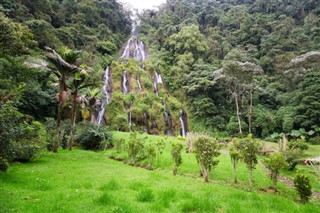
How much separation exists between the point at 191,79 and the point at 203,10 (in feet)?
108

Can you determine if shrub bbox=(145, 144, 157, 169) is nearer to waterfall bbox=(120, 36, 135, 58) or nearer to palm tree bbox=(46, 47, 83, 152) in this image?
palm tree bbox=(46, 47, 83, 152)

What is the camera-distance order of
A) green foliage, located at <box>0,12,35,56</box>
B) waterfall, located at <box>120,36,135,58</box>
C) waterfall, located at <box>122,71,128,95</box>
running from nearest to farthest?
green foliage, located at <box>0,12,35,56</box>
waterfall, located at <box>122,71,128,95</box>
waterfall, located at <box>120,36,135,58</box>

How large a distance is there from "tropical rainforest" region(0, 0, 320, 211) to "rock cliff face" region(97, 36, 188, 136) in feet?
0.49

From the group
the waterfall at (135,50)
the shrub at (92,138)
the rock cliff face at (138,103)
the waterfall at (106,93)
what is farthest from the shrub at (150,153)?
the waterfall at (135,50)

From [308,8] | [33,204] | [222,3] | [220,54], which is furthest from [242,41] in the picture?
[33,204]

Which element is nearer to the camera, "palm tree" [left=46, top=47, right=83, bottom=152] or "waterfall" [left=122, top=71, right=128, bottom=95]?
"palm tree" [left=46, top=47, right=83, bottom=152]

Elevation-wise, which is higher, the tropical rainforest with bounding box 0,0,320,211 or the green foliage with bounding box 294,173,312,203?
the tropical rainforest with bounding box 0,0,320,211

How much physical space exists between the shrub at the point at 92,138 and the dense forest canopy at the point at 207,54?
517 cm

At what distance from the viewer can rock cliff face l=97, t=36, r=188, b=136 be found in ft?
95.1

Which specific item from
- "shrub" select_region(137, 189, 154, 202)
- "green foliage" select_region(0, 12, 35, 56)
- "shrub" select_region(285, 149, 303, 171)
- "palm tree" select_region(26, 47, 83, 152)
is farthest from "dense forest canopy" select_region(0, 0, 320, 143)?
"shrub" select_region(285, 149, 303, 171)

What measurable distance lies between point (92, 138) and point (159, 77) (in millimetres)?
23511

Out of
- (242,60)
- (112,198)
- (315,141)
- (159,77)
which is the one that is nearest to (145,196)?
(112,198)

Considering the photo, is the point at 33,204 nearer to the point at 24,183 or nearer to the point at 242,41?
the point at 24,183

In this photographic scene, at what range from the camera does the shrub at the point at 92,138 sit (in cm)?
1869
